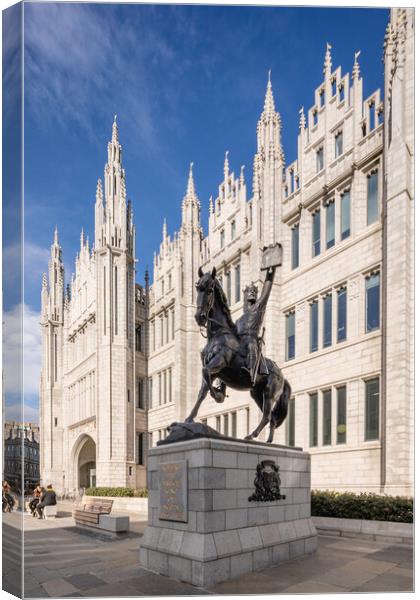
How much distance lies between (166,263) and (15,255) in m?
29.8

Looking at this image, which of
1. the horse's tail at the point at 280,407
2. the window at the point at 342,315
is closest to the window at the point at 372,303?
the window at the point at 342,315

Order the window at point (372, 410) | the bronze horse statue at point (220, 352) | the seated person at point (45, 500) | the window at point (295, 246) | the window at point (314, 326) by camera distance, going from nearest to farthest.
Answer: the bronze horse statue at point (220, 352)
the window at point (372, 410)
the seated person at point (45, 500)
the window at point (314, 326)
the window at point (295, 246)

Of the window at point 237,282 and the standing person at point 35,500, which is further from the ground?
the window at point 237,282

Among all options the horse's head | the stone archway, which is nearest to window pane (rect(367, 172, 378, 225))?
the horse's head

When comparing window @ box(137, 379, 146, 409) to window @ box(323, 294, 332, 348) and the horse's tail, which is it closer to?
window @ box(323, 294, 332, 348)

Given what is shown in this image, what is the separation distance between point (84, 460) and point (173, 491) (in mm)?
35369

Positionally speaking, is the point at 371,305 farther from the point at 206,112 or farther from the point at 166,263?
the point at 166,263

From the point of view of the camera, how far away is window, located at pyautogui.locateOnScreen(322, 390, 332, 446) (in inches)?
867

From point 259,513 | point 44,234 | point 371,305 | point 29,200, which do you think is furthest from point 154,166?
point 371,305

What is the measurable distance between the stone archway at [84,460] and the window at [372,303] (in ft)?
81.0

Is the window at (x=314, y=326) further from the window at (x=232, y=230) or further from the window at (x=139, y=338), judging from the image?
the window at (x=139, y=338)

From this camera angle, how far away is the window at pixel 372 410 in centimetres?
1942

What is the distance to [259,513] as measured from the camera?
9812mm

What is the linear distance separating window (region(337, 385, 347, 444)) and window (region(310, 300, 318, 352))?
256cm
